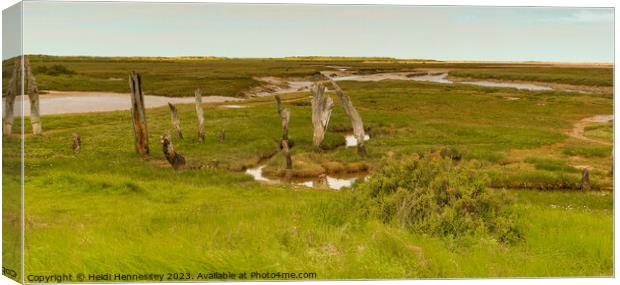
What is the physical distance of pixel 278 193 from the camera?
1568 centimetres

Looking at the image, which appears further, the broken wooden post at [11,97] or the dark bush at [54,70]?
the dark bush at [54,70]

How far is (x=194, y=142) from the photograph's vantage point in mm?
15555

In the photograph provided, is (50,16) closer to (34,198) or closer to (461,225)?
(34,198)

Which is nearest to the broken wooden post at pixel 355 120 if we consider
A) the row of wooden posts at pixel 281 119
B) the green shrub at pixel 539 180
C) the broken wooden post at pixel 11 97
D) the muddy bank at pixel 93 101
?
the row of wooden posts at pixel 281 119

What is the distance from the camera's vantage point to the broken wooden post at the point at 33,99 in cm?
1374

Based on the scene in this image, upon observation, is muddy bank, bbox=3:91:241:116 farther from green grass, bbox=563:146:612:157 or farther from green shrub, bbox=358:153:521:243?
green grass, bbox=563:146:612:157

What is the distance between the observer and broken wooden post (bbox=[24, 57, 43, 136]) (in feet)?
45.1

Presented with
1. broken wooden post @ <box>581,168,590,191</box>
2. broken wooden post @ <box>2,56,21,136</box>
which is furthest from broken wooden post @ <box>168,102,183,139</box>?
broken wooden post @ <box>581,168,590,191</box>

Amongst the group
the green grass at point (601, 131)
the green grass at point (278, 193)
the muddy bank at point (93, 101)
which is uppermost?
the muddy bank at point (93, 101)

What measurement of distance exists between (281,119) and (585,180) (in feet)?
18.2

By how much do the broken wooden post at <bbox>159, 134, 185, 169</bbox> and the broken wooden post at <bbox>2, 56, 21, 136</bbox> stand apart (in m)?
2.61

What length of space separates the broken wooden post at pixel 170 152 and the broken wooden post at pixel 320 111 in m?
2.50

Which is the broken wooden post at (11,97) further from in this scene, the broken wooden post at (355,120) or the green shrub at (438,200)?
the green shrub at (438,200)

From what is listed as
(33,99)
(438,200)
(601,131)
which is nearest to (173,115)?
(33,99)
